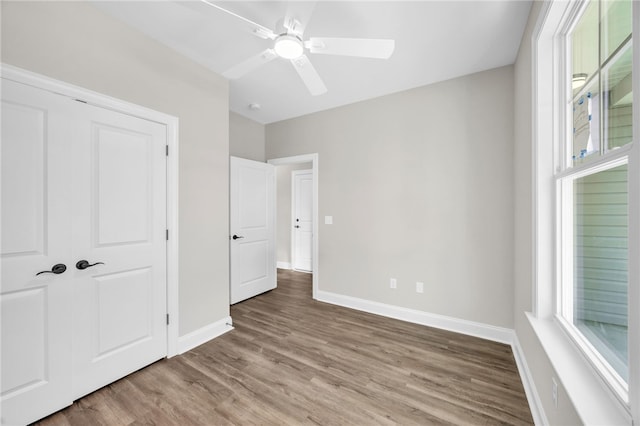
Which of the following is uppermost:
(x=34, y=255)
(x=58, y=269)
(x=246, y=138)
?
(x=246, y=138)

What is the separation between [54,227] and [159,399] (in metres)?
1.35

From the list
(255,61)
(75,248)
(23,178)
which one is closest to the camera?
(23,178)

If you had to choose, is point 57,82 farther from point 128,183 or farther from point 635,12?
point 635,12

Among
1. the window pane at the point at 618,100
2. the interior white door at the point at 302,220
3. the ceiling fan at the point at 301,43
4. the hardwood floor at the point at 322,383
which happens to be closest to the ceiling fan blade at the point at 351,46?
the ceiling fan at the point at 301,43

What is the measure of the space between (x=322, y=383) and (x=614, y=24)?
99.5 inches

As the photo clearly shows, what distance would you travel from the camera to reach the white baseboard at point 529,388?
1.48 meters

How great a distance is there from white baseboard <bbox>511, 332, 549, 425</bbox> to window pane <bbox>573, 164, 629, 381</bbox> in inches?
23.0

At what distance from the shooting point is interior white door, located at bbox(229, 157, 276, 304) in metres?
3.52

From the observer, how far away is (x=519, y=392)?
71.1 inches

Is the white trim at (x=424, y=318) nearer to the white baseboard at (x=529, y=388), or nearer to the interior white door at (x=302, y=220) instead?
the white baseboard at (x=529, y=388)

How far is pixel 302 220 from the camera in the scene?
219 inches

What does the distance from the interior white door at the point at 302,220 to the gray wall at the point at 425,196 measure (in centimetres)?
175

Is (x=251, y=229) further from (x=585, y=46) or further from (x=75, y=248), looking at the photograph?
(x=585, y=46)

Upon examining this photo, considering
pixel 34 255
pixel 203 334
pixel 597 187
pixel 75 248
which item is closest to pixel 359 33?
pixel 597 187
